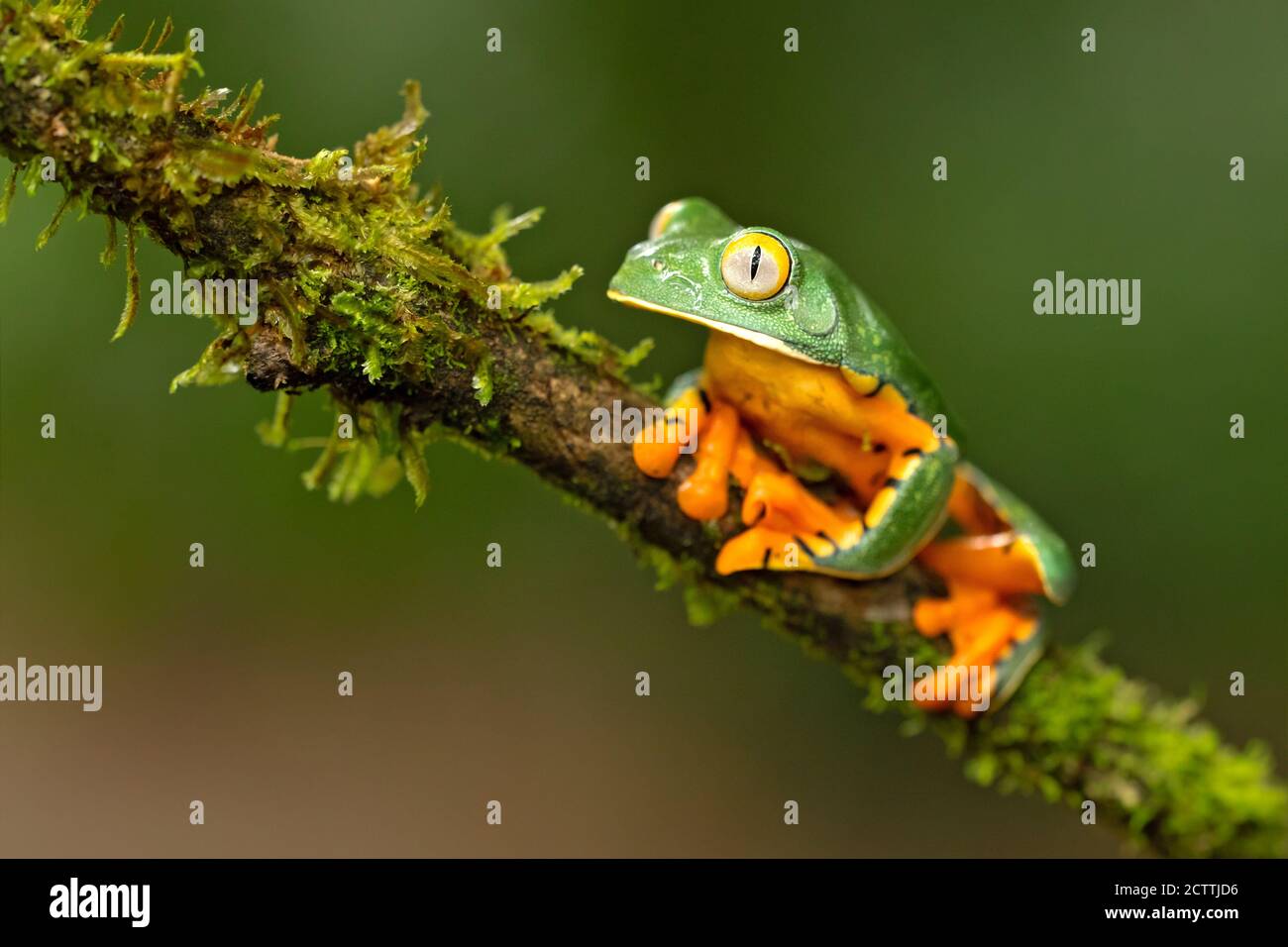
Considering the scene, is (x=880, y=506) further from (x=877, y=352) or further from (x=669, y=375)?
(x=669, y=375)

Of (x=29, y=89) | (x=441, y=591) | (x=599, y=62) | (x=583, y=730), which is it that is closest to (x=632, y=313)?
(x=599, y=62)

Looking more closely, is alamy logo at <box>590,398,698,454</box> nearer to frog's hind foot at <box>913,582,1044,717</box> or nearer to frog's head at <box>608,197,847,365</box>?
frog's head at <box>608,197,847,365</box>

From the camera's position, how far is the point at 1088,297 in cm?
592

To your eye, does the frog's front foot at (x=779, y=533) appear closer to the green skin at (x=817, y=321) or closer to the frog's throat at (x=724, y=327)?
the green skin at (x=817, y=321)

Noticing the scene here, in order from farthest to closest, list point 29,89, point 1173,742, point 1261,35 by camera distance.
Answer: point 1261,35
point 1173,742
point 29,89

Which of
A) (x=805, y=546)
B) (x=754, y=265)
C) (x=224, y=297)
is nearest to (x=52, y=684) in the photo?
(x=224, y=297)

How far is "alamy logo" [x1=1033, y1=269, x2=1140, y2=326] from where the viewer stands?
577cm

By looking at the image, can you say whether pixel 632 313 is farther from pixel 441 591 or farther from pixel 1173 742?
pixel 1173 742

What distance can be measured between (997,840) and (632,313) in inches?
141

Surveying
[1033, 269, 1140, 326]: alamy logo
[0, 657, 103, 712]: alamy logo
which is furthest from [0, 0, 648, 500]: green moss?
[0, 657, 103, 712]: alamy logo

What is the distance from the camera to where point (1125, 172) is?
18.9 feet

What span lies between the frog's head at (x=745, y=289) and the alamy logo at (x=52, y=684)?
473cm

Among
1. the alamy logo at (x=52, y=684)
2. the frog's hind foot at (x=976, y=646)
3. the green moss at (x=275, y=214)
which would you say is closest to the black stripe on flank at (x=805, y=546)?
the frog's hind foot at (x=976, y=646)

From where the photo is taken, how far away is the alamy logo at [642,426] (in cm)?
255
